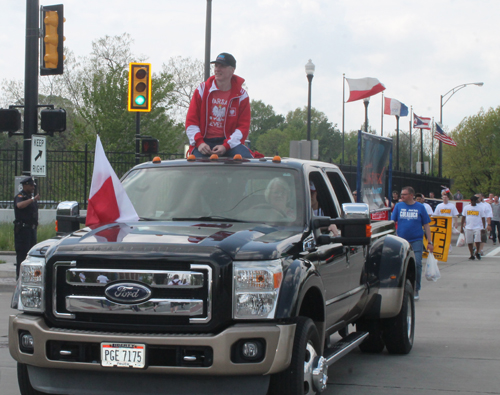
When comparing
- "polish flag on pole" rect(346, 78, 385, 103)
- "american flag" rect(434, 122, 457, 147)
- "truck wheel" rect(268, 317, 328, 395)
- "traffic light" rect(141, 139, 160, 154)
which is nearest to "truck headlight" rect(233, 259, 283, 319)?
"truck wheel" rect(268, 317, 328, 395)

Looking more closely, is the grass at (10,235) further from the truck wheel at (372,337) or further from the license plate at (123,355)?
the license plate at (123,355)

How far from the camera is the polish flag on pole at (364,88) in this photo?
18750mm

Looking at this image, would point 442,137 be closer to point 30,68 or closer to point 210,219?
point 30,68

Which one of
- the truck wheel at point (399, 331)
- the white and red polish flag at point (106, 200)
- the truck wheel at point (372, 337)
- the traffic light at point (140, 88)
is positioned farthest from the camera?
the traffic light at point (140, 88)

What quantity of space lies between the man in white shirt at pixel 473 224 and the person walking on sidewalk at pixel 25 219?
13.0m

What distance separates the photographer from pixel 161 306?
4176 mm

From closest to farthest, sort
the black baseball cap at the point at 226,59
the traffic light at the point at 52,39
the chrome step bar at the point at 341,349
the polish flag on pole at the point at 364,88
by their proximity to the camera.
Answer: the chrome step bar at the point at 341,349 → the black baseball cap at the point at 226,59 → the traffic light at the point at 52,39 → the polish flag on pole at the point at 364,88

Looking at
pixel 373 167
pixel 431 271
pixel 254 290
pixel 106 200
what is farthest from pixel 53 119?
pixel 254 290

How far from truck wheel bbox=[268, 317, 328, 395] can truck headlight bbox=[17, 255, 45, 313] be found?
1498mm

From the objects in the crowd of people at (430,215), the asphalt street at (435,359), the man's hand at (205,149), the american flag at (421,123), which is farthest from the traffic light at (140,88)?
the american flag at (421,123)

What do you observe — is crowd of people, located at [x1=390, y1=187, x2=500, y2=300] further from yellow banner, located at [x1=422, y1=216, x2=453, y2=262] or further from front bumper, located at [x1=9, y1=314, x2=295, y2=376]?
front bumper, located at [x1=9, y1=314, x2=295, y2=376]

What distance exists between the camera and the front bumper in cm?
405

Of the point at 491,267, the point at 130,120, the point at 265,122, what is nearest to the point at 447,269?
the point at 491,267

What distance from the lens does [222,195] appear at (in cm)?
552
